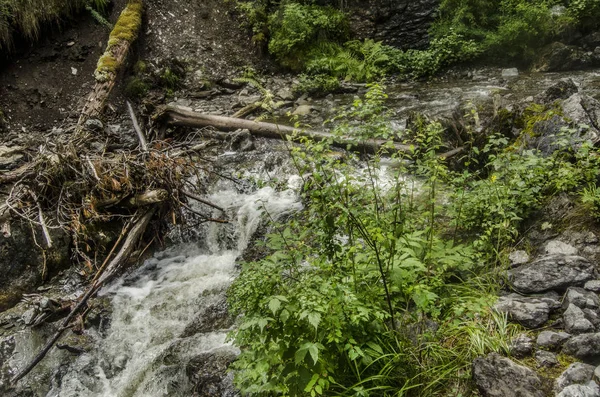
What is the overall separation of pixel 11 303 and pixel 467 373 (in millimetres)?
4790

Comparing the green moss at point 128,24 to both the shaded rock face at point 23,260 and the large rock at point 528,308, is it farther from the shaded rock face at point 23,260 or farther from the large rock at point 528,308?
the large rock at point 528,308

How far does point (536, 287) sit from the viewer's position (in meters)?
2.91

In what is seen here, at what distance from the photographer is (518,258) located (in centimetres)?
341

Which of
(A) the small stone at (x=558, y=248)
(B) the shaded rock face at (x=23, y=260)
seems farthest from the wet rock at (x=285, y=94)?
(A) the small stone at (x=558, y=248)

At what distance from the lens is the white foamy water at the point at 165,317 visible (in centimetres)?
388

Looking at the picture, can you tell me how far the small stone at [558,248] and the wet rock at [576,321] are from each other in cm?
68

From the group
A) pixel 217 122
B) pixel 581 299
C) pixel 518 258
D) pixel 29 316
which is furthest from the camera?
pixel 217 122

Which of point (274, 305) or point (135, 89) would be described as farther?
point (135, 89)

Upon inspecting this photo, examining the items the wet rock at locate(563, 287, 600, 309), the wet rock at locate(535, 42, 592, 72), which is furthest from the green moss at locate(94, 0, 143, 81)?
the wet rock at locate(535, 42, 592, 72)

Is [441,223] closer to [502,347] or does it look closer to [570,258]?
[570,258]

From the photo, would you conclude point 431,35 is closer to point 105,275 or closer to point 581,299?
point 581,299

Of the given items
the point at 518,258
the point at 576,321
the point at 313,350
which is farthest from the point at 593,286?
the point at 313,350

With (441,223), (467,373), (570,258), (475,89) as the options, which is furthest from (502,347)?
(475,89)

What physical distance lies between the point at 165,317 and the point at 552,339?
147 inches
